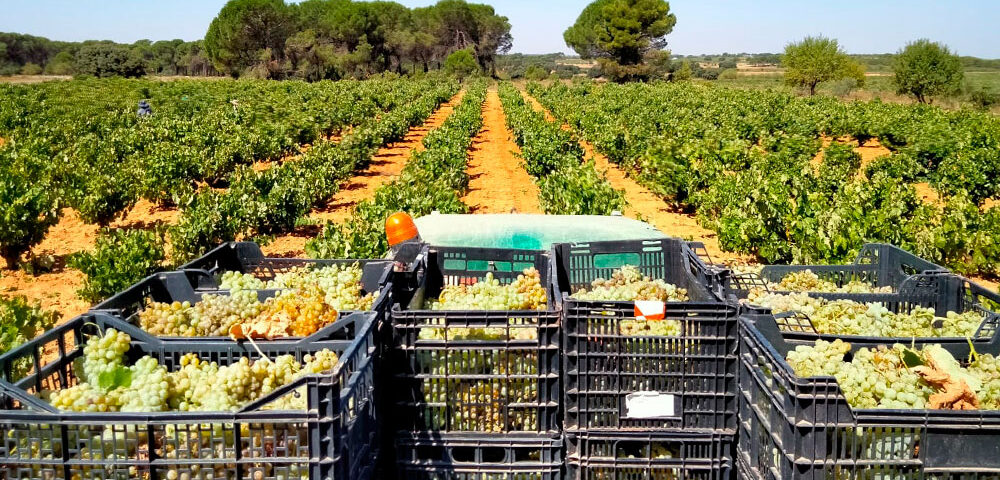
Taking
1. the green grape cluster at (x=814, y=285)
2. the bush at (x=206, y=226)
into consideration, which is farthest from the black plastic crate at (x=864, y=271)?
the bush at (x=206, y=226)

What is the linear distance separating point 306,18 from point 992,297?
101572 mm

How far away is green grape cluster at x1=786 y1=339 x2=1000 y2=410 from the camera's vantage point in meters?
3.71

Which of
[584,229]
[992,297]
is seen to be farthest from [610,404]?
[584,229]

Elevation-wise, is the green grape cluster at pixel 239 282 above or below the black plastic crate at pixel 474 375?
above

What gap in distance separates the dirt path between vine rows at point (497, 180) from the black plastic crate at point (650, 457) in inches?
244

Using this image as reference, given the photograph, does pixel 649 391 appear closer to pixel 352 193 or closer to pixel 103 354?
pixel 103 354

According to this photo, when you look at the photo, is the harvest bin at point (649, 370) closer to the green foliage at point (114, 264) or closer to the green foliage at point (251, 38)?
the green foliage at point (114, 264)

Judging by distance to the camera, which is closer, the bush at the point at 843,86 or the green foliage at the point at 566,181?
the green foliage at the point at 566,181

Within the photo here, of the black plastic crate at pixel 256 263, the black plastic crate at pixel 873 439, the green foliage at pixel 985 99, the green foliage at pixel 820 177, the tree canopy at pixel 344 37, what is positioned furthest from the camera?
the tree canopy at pixel 344 37

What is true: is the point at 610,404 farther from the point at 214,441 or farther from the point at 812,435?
the point at 214,441

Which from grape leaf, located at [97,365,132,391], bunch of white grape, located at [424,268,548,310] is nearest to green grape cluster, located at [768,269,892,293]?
bunch of white grape, located at [424,268,548,310]

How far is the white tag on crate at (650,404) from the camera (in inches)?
161

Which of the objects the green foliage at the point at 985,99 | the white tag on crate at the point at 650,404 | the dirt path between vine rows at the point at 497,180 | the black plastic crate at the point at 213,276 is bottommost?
Answer: the dirt path between vine rows at the point at 497,180

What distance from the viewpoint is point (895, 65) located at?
178 feet
